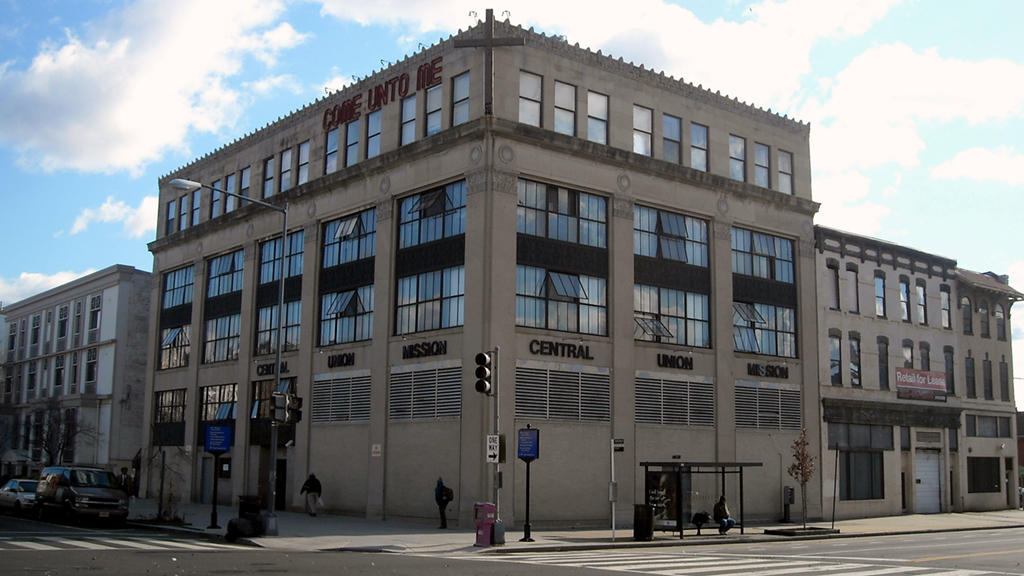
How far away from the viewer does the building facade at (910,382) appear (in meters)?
45.2

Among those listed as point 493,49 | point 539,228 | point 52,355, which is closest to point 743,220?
point 539,228

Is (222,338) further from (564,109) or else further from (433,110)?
(564,109)

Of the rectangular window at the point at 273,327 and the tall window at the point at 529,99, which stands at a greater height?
the tall window at the point at 529,99

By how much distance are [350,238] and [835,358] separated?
23554 mm

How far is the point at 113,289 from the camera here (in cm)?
6391

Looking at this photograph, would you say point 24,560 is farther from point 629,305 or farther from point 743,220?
point 743,220

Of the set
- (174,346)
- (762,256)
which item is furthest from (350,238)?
(762,256)

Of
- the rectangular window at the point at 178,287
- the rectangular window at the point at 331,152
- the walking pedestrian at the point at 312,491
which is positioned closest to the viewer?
the walking pedestrian at the point at 312,491

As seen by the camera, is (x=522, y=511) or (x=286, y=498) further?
(x=286, y=498)

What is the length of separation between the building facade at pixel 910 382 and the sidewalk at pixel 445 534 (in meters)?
3.35

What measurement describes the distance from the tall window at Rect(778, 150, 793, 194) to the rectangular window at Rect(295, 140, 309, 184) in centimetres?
2209

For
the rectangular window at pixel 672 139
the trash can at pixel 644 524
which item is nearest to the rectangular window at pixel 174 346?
the rectangular window at pixel 672 139

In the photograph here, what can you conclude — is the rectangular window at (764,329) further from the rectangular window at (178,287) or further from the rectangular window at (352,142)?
the rectangular window at (178,287)

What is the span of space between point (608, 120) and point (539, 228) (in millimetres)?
5852
